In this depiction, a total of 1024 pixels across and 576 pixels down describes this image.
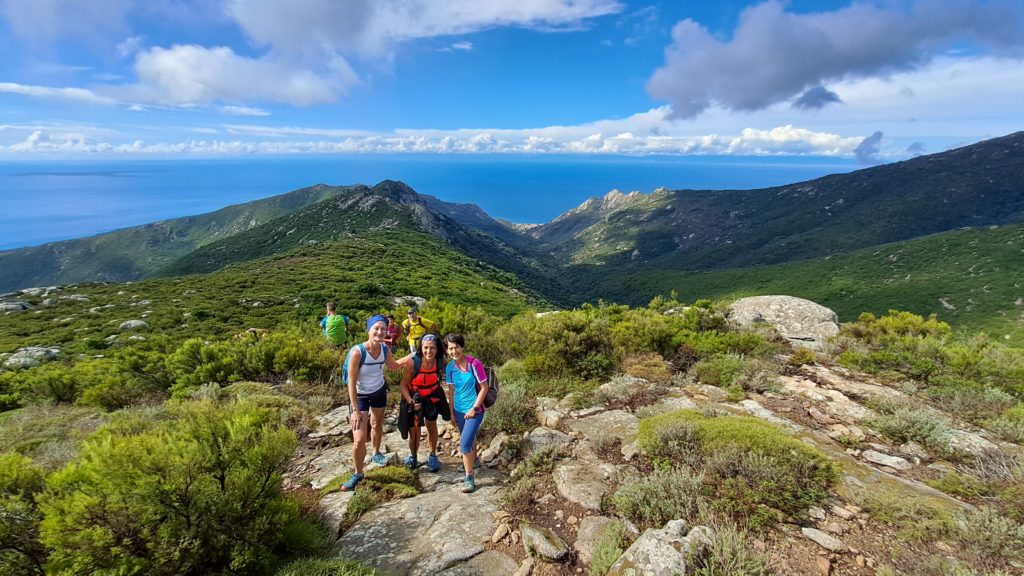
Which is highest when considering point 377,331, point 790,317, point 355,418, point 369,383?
point 377,331

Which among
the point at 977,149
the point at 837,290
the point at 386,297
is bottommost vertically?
the point at 837,290

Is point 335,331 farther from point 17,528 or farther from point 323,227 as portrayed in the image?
point 323,227

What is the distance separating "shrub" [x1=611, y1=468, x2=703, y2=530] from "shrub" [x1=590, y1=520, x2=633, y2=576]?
29 cm

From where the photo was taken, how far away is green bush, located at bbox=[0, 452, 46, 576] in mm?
2775

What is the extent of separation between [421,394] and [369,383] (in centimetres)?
75

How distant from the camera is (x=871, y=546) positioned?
3.59 metres

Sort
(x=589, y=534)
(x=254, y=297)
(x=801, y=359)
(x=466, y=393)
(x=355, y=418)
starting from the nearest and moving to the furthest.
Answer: (x=589, y=534) < (x=355, y=418) < (x=466, y=393) < (x=801, y=359) < (x=254, y=297)

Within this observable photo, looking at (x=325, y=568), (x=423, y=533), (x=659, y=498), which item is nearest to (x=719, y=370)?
(x=659, y=498)

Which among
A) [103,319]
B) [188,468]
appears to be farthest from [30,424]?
[103,319]

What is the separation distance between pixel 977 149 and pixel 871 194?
54291 millimetres

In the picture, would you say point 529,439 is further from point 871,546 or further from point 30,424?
point 30,424

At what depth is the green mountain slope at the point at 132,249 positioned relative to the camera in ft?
387

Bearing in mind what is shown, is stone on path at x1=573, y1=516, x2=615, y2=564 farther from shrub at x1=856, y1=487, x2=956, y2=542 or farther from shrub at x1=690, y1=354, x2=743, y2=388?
shrub at x1=690, y1=354, x2=743, y2=388

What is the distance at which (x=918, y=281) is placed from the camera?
60875 mm
